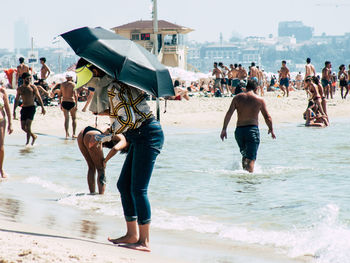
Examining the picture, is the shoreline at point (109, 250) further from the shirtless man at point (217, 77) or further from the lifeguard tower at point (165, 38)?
the lifeguard tower at point (165, 38)

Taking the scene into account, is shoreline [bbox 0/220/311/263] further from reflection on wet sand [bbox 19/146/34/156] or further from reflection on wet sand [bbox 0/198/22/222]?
reflection on wet sand [bbox 19/146/34/156]

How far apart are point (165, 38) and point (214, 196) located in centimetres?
5938

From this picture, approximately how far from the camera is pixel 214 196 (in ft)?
25.8

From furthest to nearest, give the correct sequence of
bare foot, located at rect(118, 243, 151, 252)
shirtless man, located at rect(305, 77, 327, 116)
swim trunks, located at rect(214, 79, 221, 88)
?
1. swim trunks, located at rect(214, 79, 221, 88)
2. shirtless man, located at rect(305, 77, 327, 116)
3. bare foot, located at rect(118, 243, 151, 252)

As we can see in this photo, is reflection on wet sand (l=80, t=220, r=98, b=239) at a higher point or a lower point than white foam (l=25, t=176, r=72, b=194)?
higher

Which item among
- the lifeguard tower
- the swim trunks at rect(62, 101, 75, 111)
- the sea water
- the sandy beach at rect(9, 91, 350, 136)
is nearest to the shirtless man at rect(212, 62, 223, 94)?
the sandy beach at rect(9, 91, 350, 136)

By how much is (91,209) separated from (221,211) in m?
1.47

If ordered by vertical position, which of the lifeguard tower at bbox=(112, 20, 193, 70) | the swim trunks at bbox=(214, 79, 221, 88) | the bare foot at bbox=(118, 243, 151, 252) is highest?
the lifeguard tower at bbox=(112, 20, 193, 70)

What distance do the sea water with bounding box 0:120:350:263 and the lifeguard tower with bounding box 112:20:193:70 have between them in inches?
1999

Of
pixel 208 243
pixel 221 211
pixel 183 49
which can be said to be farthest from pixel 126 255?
pixel 183 49

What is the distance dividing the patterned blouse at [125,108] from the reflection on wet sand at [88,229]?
1.27 m

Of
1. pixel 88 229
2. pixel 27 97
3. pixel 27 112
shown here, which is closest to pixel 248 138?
pixel 88 229

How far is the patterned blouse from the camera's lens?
4.48 meters

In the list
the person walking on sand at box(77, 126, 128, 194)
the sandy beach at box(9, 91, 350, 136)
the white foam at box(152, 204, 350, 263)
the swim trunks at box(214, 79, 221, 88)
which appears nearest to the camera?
the white foam at box(152, 204, 350, 263)
